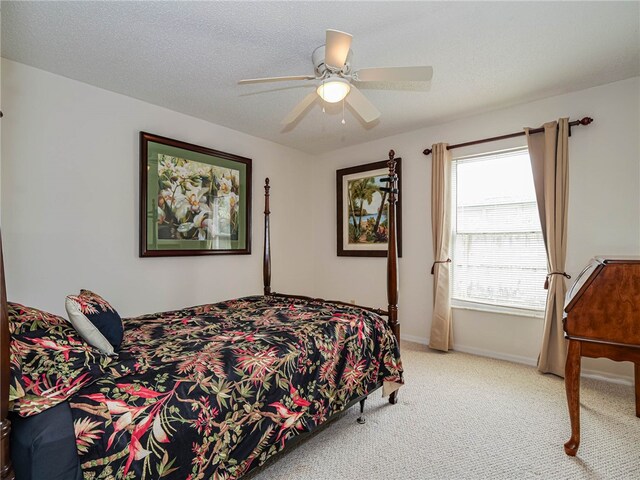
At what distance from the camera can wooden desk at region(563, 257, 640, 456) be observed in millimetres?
1788

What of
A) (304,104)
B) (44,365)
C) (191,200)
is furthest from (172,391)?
(191,200)

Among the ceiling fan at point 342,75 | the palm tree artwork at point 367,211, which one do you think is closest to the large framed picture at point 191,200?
the palm tree artwork at point 367,211

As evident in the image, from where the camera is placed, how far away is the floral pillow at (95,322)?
5.08 ft

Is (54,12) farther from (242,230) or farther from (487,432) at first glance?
(487,432)

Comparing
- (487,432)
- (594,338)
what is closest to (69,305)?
(487,432)

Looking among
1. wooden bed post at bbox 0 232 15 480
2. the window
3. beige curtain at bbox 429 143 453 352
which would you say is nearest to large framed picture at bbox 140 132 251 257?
beige curtain at bbox 429 143 453 352

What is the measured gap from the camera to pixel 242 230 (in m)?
4.09

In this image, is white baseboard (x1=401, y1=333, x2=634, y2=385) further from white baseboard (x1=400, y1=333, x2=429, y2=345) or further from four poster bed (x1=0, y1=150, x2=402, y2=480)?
four poster bed (x1=0, y1=150, x2=402, y2=480)

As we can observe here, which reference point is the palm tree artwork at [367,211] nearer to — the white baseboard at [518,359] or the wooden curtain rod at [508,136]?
the wooden curtain rod at [508,136]

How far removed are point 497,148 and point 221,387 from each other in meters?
3.51

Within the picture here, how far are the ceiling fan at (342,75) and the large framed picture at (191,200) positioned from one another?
5.34 feet

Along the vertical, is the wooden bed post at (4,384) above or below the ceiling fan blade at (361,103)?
below

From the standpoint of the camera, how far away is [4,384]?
0.95 metres

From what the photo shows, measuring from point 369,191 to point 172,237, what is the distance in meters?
2.54
